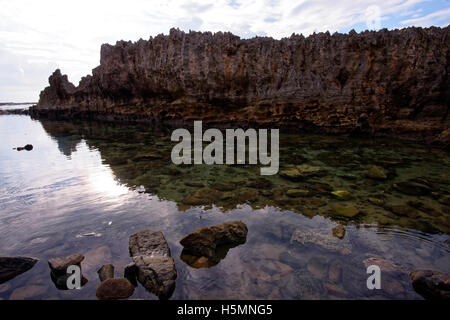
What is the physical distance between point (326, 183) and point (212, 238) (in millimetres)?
5049

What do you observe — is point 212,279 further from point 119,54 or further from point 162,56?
point 119,54

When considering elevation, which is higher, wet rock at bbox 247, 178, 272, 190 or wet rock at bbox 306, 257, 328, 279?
wet rock at bbox 247, 178, 272, 190

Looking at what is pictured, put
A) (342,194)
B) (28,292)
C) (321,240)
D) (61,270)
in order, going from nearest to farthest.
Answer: (28,292) < (61,270) < (321,240) < (342,194)

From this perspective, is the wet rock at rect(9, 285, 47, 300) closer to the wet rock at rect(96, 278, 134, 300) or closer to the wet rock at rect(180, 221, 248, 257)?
the wet rock at rect(96, 278, 134, 300)

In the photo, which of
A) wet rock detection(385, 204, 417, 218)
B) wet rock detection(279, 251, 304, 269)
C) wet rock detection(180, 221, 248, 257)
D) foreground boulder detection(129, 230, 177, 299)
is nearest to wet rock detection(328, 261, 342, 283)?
wet rock detection(279, 251, 304, 269)

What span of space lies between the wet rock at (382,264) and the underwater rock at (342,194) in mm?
2765

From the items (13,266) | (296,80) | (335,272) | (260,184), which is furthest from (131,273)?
(296,80)

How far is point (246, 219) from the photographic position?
5938 mm

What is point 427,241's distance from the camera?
4922 millimetres

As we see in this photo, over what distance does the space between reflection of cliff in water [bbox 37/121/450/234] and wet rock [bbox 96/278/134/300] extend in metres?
3.00

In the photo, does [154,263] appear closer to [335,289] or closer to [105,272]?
[105,272]

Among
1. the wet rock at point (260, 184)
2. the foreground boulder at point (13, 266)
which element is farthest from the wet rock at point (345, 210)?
the foreground boulder at point (13, 266)

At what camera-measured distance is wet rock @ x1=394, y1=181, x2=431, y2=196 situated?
24.1 ft
